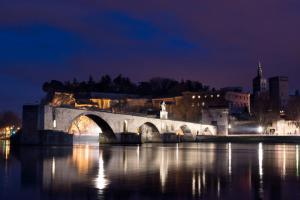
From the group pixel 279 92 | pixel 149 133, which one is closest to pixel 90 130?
pixel 149 133

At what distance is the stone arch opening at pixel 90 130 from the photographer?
63569mm

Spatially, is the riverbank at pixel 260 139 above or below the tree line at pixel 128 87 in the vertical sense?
below

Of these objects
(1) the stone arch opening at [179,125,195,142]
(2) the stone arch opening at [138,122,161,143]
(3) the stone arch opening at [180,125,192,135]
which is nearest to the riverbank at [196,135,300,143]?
(1) the stone arch opening at [179,125,195,142]

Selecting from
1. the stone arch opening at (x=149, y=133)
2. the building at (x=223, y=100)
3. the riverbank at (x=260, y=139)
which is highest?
the building at (x=223, y=100)

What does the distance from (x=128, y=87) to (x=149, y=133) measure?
7166 centimetres

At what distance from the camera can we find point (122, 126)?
65.4 meters

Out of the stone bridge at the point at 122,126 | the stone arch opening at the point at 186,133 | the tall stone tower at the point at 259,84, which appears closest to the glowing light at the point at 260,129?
the stone bridge at the point at 122,126

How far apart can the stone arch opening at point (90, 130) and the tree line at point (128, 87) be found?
3960 centimetres

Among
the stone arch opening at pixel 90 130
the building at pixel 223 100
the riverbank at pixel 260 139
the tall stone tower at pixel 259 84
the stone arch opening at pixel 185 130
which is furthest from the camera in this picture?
the tall stone tower at pixel 259 84

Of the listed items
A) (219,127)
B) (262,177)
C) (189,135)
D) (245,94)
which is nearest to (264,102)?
(245,94)

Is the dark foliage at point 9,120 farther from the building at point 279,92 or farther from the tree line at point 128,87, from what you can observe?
the building at point 279,92

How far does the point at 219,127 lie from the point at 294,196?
285 ft

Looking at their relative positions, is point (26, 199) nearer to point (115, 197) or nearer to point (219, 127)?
point (115, 197)

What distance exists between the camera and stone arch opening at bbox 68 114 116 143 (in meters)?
63.6
